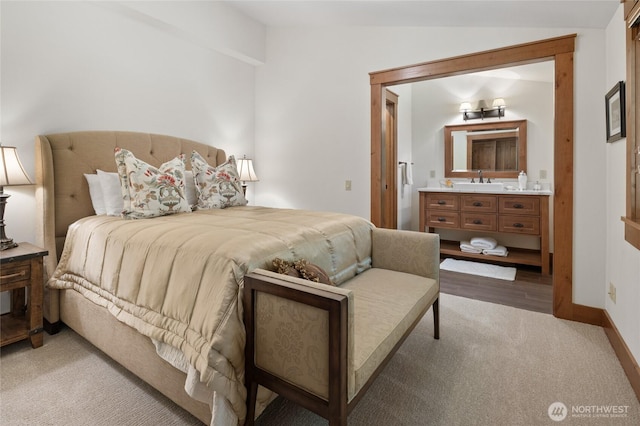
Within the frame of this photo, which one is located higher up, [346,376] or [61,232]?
[61,232]

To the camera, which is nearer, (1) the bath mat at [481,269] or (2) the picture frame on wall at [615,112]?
(2) the picture frame on wall at [615,112]

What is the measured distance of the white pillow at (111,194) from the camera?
8.39ft

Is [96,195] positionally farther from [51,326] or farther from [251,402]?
[251,402]

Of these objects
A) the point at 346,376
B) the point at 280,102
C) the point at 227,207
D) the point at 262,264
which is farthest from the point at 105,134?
the point at 346,376

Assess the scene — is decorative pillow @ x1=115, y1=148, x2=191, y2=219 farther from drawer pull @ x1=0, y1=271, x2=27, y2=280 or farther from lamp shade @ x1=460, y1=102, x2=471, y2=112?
lamp shade @ x1=460, y1=102, x2=471, y2=112

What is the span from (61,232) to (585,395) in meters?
3.43

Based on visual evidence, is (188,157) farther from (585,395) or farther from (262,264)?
(585,395)

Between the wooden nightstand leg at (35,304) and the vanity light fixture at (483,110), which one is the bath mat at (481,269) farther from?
the wooden nightstand leg at (35,304)

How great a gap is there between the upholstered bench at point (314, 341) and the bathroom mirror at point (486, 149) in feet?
12.4

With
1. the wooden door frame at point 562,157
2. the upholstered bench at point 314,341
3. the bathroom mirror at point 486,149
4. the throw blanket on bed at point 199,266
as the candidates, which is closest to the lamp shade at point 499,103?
the bathroom mirror at point 486,149

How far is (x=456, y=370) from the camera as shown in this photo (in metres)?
1.89

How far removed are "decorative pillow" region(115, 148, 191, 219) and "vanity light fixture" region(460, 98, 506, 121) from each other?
405 centimetres

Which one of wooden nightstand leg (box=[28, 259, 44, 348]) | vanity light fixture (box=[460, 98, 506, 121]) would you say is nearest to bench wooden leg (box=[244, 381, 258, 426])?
wooden nightstand leg (box=[28, 259, 44, 348])

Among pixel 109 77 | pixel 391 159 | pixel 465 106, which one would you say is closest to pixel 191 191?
pixel 109 77
